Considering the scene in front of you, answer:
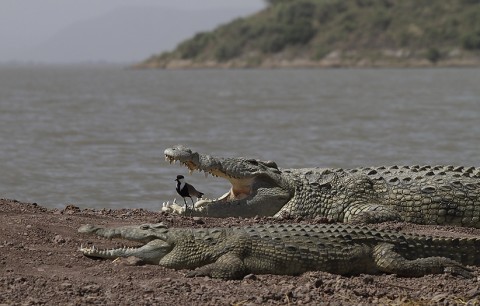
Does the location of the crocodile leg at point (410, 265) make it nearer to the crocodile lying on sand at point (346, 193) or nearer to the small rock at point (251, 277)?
the small rock at point (251, 277)

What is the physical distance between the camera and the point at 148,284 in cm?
632

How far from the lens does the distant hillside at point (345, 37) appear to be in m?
101

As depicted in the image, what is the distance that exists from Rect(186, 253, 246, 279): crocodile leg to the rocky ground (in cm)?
8

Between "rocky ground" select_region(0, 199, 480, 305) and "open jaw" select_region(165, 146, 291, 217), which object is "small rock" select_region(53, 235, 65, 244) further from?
"open jaw" select_region(165, 146, 291, 217)

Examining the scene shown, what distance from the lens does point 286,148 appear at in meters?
18.4

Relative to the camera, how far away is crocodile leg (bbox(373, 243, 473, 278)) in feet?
22.6

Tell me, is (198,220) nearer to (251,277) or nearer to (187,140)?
(251,277)

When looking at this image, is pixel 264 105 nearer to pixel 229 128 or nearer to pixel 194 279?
pixel 229 128

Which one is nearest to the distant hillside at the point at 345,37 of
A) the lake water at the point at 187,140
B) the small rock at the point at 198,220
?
the lake water at the point at 187,140

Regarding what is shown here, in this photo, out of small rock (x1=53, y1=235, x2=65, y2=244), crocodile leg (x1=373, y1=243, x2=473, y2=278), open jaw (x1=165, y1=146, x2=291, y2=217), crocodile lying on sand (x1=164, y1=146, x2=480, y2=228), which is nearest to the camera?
crocodile leg (x1=373, y1=243, x2=473, y2=278)

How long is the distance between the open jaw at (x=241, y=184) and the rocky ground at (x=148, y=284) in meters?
1.67

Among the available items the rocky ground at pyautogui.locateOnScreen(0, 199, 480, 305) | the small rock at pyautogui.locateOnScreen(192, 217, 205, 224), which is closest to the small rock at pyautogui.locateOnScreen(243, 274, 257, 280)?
the rocky ground at pyautogui.locateOnScreen(0, 199, 480, 305)

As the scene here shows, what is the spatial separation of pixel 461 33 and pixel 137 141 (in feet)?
285

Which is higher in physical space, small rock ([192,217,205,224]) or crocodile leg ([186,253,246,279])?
crocodile leg ([186,253,246,279])
